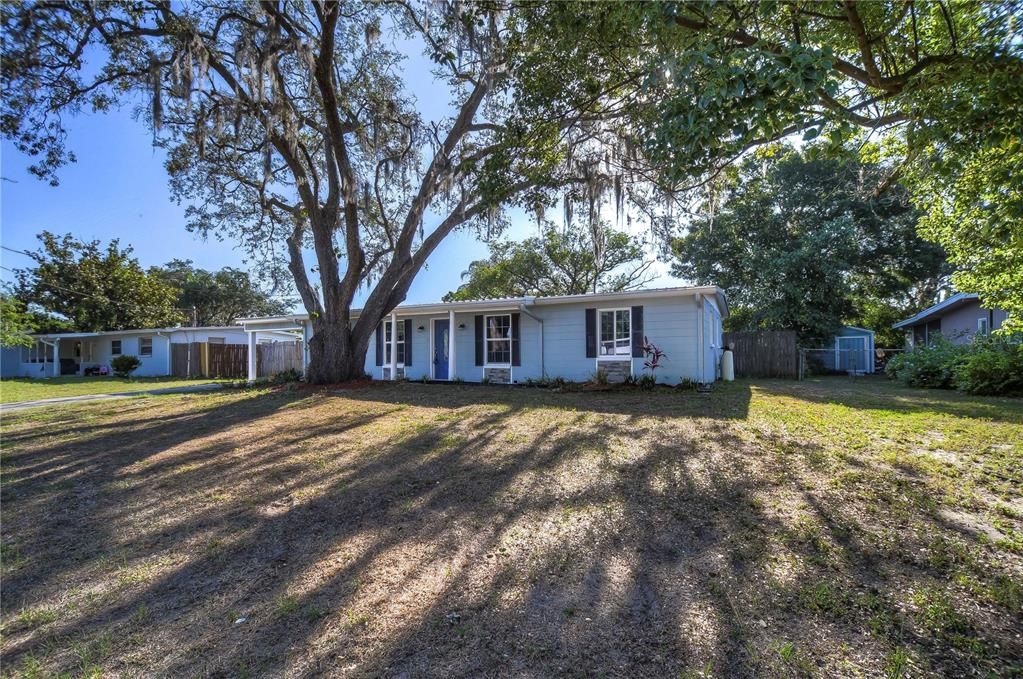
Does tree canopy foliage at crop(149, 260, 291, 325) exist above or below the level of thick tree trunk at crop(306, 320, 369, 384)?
above

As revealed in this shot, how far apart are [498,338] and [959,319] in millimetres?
16936

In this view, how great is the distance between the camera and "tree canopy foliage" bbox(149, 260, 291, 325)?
111ft

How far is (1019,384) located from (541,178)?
11.2 metres

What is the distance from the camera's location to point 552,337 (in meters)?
12.4

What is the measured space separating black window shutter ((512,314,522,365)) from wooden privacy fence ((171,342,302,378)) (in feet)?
31.9

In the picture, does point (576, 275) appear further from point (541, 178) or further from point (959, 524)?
point (959, 524)

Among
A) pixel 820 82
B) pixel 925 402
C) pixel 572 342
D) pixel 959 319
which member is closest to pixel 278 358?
pixel 572 342

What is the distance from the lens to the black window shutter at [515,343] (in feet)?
42.1

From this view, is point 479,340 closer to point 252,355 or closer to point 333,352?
point 333,352

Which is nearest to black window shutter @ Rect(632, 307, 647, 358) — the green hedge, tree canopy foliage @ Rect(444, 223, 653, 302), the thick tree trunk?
the green hedge

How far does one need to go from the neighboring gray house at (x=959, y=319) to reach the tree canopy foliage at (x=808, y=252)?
8.35ft

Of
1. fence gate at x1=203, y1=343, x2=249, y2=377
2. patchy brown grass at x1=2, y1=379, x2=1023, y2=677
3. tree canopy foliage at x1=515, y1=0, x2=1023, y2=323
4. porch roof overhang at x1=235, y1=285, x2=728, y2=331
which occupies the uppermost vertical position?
tree canopy foliage at x1=515, y1=0, x2=1023, y2=323

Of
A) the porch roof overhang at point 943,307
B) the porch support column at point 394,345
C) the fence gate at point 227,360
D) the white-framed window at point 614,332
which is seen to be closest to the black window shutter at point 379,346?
the porch support column at point 394,345

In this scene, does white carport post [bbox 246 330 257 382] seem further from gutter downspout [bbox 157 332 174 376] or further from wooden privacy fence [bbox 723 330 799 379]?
wooden privacy fence [bbox 723 330 799 379]
